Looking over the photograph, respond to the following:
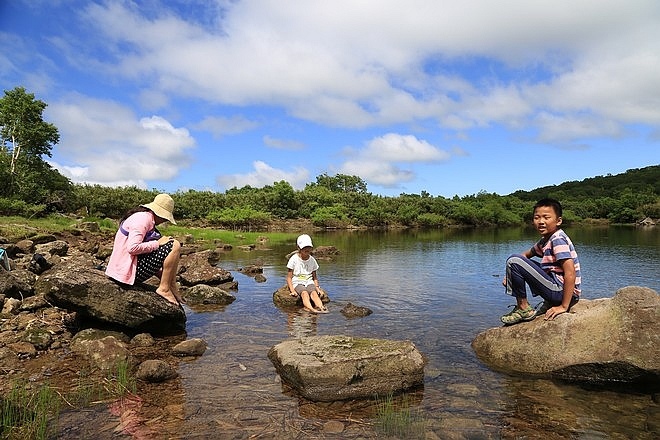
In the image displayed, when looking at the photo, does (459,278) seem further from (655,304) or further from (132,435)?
(132,435)

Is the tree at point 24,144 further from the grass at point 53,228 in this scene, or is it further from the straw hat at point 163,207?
the straw hat at point 163,207

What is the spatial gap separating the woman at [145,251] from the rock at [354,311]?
15.2 ft

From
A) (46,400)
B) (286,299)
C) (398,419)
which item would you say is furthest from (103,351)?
(286,299)

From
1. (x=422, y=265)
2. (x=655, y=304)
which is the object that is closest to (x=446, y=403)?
(x=655, y=304)

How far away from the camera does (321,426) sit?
18.9ft

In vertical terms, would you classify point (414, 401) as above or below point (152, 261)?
below

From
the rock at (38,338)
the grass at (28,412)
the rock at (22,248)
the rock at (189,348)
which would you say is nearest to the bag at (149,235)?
the rock at (189,348)

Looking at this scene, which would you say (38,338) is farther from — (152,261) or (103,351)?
(152,261)

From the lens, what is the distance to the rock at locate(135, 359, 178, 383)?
22.7 ft

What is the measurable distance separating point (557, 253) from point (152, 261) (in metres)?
7.74

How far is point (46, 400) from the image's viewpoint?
5906mm

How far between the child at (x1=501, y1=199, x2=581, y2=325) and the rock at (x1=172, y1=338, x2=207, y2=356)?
605 centimetres

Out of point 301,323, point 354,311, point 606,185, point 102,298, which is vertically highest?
point 606,185

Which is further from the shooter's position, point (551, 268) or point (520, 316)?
point (520, 316)
